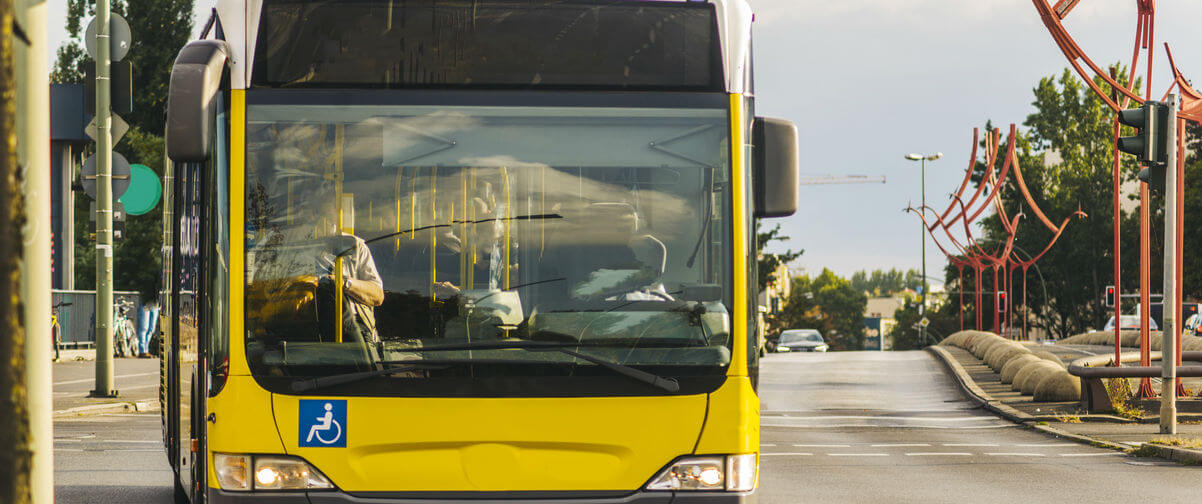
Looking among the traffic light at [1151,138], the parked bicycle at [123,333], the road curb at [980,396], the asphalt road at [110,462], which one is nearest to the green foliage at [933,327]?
the road curb at [980,396]

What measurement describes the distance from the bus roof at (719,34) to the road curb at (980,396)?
1454 centimetres

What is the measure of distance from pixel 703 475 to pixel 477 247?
1235mm

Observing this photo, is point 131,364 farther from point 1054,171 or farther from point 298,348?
point 1054,171

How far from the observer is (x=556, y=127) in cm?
571

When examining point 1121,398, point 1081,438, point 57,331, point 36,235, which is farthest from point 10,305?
point 57,331

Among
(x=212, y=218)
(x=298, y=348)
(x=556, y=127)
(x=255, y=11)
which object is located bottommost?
(x=298, y=348)

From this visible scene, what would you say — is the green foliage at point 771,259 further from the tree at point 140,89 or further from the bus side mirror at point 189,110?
the bus side mirror at point 189,110

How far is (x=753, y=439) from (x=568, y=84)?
1583mm

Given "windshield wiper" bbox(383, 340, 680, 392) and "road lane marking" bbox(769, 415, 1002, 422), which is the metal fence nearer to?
"road lane marking" bbox(769, 415, 1002, 422)

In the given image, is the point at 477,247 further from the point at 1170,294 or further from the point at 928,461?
the point at 1170,294

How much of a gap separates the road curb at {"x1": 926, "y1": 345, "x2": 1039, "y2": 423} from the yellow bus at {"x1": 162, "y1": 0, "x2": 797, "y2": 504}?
1465 centimetres

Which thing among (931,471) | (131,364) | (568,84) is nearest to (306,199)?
(568,84)

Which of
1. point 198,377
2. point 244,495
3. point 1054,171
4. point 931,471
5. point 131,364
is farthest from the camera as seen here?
point 1054,171

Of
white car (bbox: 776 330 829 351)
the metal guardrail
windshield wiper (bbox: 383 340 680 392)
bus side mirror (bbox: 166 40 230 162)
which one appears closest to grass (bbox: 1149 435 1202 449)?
the metal guardrail
